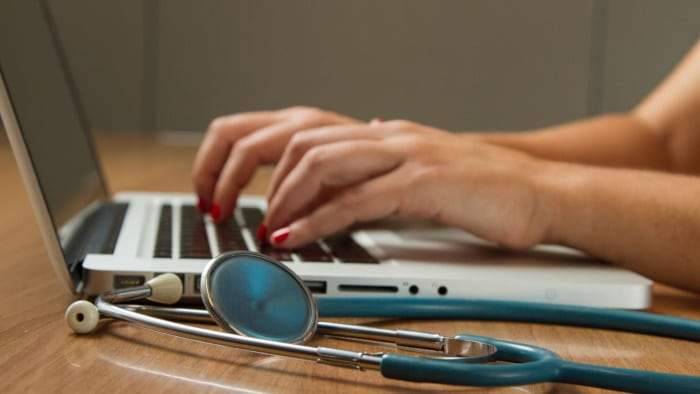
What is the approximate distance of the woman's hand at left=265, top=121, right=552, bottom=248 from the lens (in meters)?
0.77

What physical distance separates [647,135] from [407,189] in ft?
2.19

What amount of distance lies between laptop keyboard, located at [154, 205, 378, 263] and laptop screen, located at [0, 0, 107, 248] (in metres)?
0.09

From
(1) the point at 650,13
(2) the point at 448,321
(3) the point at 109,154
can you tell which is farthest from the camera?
(1) the point at 650,13

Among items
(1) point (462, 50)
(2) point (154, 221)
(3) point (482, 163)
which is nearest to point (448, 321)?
(3) point (482, 163)

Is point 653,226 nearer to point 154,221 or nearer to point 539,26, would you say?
point 154,221

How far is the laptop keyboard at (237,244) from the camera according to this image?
2.37ft

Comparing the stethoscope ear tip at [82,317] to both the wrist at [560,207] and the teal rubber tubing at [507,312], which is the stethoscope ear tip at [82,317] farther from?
the wrist at [560,207]

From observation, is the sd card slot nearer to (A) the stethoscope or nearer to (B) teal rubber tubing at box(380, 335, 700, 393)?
(A) the stethoscope

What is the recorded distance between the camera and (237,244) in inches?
31.3

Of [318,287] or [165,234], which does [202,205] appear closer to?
[165,234]

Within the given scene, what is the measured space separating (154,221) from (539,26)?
2.60 meters

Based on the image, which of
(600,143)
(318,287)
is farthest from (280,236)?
(600,143)

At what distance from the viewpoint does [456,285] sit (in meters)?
0.65

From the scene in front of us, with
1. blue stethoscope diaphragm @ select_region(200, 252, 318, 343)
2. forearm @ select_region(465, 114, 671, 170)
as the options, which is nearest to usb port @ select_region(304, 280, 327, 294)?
blue stethoscope diaphragm @ select_region(200, 252, 318, 343)
